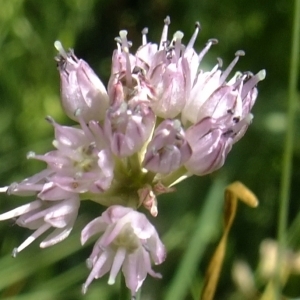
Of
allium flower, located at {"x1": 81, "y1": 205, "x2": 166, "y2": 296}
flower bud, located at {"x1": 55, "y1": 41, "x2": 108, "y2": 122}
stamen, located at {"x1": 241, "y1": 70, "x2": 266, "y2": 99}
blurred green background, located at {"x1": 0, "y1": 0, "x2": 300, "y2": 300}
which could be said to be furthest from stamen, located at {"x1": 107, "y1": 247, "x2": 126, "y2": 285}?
blurred green background, located at {"x1": 0, "y1": 0, "x2": 300, "y2": 300}

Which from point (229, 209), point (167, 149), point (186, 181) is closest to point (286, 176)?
point (229, 209)

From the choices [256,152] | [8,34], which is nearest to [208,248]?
[256,152]

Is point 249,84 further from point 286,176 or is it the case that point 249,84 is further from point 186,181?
point 186,181

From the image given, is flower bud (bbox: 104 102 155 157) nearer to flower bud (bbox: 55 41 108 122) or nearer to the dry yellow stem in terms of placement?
flower bud (bbox: 55 41 108 122)

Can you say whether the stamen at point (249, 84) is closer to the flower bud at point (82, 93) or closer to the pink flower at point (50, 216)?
the flower bud at point (82, 93)

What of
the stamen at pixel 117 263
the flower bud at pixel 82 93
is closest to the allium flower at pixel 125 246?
the stamen at pixel 117 263

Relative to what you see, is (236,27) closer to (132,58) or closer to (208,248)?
(208,248)
